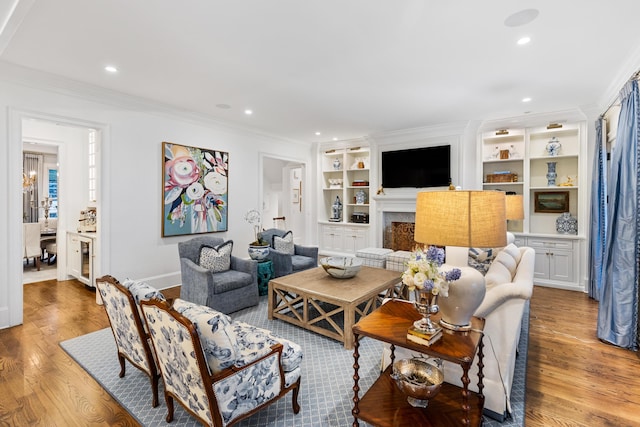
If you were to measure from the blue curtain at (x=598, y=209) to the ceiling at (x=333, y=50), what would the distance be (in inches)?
25.0

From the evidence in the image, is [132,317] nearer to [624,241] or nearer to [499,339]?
[499,339]

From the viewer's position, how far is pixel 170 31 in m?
2.49

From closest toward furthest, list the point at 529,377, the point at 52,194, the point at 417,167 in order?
1. the point at 529,377
2. the point at 417,167
3. the point at 52,194

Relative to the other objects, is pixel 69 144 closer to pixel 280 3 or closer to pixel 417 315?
pixel 280 3

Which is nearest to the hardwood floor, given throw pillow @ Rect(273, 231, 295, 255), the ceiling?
throw pillow @ Rect(273, 231, 295, 255)

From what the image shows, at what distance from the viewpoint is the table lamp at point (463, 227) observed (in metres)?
1.50

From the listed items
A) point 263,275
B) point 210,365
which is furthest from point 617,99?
point 210,365

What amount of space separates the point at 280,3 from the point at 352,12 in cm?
51

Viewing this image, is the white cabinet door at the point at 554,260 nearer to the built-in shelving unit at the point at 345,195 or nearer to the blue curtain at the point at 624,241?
the blue curtain at the point at 624,241

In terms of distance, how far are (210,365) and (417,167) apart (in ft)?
16.7

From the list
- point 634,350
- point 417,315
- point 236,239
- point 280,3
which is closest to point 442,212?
point 417,315

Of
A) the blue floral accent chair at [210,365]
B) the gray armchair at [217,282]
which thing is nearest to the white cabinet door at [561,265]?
the gray armchair at [217,282]

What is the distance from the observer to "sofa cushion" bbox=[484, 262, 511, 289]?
2.13 meters

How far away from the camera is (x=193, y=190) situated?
4.80 metres
